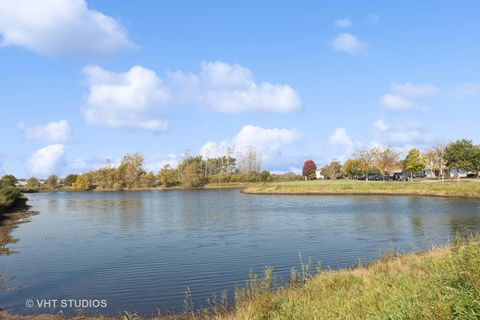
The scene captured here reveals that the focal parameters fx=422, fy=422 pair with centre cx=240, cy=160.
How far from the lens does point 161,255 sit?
1004 inches

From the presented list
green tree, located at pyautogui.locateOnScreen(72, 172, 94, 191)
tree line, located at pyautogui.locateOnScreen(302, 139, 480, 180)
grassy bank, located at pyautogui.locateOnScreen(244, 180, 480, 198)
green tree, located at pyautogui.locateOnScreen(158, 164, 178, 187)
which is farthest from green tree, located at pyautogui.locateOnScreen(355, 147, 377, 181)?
green tree, located at pyautogui.locateOnScreen(72, 172, 94, 191)

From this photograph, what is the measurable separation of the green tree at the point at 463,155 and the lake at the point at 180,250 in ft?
150

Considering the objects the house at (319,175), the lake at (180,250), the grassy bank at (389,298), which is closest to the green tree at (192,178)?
the house at (319,175)

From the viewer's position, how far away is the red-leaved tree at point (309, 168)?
19038cm

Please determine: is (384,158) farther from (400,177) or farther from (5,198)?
(5,198)

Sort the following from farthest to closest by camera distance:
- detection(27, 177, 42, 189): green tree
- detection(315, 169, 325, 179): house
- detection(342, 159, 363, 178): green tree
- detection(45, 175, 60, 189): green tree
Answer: detection(45, 175, 60, 189): green tree
detection(27, 177, 42, 189): green tree
detection(315, 169, 325, 179): house
detection(342, 159, 363, 178): green tree

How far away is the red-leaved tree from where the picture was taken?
625ft

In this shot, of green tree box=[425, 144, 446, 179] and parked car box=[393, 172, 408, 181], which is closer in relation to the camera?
green tree box=[425, 144, 446, 179]

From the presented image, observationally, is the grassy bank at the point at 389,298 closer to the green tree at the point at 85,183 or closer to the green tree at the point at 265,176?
the green tree at the point at 265,176

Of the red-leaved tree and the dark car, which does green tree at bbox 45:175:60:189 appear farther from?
the dark car

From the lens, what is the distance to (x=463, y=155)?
88.5 m

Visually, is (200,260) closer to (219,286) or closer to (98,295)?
(219,286)

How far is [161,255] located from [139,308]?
10544 mm

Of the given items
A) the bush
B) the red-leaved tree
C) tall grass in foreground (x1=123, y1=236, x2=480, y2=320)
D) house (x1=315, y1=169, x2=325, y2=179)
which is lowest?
tall grass in foreground (x1=123, y1=236, x2=480, y2=320)
